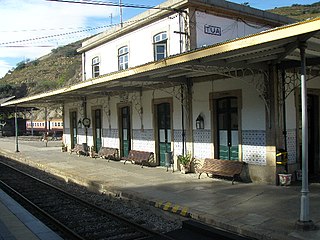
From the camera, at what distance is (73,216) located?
363 inches

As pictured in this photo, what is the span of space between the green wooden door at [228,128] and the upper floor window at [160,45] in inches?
176

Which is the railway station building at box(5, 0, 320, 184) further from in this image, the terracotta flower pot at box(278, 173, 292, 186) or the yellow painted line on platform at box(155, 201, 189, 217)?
the yellow painted line on platform at box(155, 201, 189, 217)

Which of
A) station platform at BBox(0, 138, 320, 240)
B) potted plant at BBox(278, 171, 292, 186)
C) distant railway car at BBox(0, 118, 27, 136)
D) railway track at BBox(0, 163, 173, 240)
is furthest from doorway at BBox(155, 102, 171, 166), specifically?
distant railway car at BBox(0, 118, 27, 136)

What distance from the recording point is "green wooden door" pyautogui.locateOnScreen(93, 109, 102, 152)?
20.1m

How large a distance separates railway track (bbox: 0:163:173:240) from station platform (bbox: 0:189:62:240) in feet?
2.62

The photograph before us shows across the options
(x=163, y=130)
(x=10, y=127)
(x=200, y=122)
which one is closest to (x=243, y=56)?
(x=200, y=122)

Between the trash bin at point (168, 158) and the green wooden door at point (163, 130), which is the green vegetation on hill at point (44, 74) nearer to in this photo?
the green wooden door at point (163, 130)

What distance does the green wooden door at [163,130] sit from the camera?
14.4 m

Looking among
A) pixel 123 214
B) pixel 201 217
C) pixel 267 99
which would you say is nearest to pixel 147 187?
pixel 123 214

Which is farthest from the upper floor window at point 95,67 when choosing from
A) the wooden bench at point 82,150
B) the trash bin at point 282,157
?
the trash bin at point 282,157

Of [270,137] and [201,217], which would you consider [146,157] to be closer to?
[270,137]

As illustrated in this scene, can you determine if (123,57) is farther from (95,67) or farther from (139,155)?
(139,155)

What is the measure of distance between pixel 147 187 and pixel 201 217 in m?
3.41

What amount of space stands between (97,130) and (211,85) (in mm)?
10090
